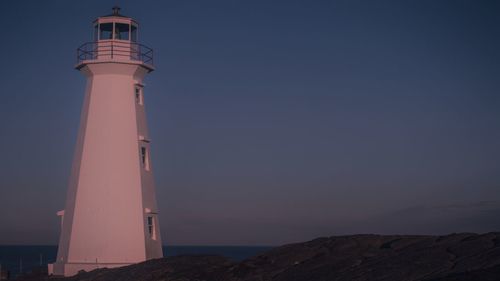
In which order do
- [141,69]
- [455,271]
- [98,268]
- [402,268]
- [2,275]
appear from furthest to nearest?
[2,275]
[141,69]
[98,268]
[402,268]
[455,271]

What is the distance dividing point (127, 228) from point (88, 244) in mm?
1897

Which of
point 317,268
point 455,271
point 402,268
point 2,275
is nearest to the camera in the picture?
point 455,271

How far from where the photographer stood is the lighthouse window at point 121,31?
36.1 m

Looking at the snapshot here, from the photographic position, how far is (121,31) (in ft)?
119

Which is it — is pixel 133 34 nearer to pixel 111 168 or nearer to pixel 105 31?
pixel 105 31

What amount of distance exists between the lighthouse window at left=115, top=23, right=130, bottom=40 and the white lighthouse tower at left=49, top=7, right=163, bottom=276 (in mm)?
48

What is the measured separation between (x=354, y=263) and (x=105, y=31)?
60.8ft

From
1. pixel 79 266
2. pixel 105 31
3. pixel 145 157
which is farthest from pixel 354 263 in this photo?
pixel 105 31

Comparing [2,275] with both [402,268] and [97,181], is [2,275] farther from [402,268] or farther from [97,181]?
[402,268]

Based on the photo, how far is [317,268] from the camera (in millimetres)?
24547

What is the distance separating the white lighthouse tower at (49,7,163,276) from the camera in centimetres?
3416

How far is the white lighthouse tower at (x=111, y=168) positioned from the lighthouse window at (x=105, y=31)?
0.06 metres

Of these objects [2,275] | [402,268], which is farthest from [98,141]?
[402,268]

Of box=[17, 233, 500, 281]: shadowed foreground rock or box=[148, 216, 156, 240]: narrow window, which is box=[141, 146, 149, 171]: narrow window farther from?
box=[17, 233, 500, 281]: shadowed foreground rock
